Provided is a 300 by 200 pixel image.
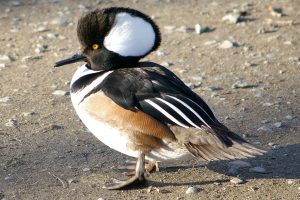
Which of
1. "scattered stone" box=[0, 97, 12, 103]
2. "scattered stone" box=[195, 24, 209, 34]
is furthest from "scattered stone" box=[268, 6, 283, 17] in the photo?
"scattered stone" box=[0, 97, 12, 103]

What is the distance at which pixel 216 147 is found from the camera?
4.92m

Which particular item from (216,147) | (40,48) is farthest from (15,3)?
(216,147)

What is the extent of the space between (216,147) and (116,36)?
110cm

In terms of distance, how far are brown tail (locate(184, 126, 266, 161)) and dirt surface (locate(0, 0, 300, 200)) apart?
0.33 m

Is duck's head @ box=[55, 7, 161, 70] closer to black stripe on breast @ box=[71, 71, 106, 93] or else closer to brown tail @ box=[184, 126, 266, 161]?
black stripe on breast @ box=[71, 71, 106, 93]

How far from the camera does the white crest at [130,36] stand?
5277 mm

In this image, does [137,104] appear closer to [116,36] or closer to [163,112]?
[163,112]

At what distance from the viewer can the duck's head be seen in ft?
17.2

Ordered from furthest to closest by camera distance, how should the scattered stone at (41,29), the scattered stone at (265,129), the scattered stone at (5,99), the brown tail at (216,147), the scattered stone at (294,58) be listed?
the scattered stone at (41,29) → the scattered stone at (294,58) → the scattered stone at (5,99) → the scattered stone at (265,129) → the brown tail at (216,147)

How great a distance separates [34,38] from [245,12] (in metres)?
2.75

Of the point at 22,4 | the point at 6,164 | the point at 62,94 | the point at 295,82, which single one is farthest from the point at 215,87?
the point at 22,4

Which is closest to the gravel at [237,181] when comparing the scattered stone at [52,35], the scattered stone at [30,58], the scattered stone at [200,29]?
the scattered stone at [30,58]

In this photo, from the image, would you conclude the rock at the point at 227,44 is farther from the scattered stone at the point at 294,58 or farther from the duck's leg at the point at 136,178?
the duck's leg at the point at 136,178

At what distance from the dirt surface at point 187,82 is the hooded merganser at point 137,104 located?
35 cm
